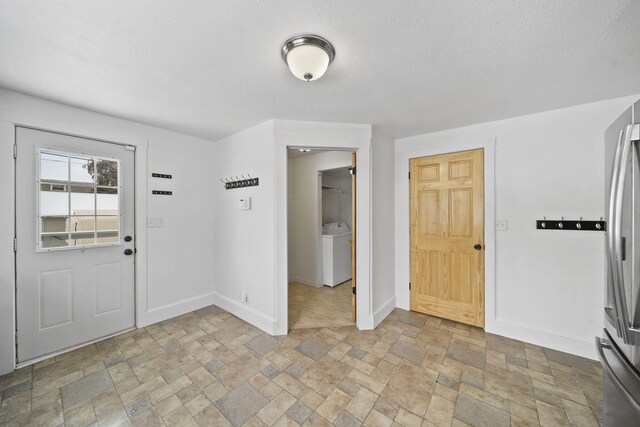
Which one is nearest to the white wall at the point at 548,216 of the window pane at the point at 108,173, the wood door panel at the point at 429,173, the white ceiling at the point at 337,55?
the white ceiling at the point at 337,55

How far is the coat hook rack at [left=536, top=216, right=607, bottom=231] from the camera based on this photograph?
215 centimetres

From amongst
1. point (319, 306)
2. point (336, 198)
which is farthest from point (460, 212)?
point (336, 198)

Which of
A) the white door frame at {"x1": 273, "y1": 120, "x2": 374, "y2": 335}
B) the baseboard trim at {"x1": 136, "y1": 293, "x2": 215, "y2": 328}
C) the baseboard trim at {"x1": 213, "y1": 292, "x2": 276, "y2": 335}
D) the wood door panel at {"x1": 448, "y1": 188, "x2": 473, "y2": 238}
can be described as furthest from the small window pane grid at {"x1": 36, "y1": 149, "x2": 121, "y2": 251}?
the wood door panel at {"x1": 448, "y1": 188, "x2": 473, "y2": 238}

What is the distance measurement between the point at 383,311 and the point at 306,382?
138 cm

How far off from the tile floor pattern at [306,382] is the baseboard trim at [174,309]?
0.83 ft

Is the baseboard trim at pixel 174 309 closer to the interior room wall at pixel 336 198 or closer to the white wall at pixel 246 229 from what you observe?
the white wall at pixel 246 229

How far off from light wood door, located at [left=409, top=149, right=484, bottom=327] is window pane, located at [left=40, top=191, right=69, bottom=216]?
3.67 meters

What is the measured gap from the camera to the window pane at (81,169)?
2332 millimetres

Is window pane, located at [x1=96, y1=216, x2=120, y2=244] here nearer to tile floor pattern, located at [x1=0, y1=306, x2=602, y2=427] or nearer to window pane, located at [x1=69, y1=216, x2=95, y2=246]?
window pane, located at [x1=69, y1=216, x2=95, y2=246]

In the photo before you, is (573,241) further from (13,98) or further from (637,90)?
(13,98)

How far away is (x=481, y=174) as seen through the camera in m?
2.68

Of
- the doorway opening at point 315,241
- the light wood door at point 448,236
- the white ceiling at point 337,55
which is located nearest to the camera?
the white ceiling at point 337,55

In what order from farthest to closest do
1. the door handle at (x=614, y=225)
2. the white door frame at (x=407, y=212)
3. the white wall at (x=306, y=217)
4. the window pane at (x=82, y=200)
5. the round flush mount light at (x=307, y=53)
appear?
the white wall at (x=306, y=217)
the white door frame at (x=407, y=212)
the window pane at (x=82, y=200)
the round flush mount light at (x=307, y=53)
the door handle at (x=614, y=225)

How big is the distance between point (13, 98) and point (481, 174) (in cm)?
436
